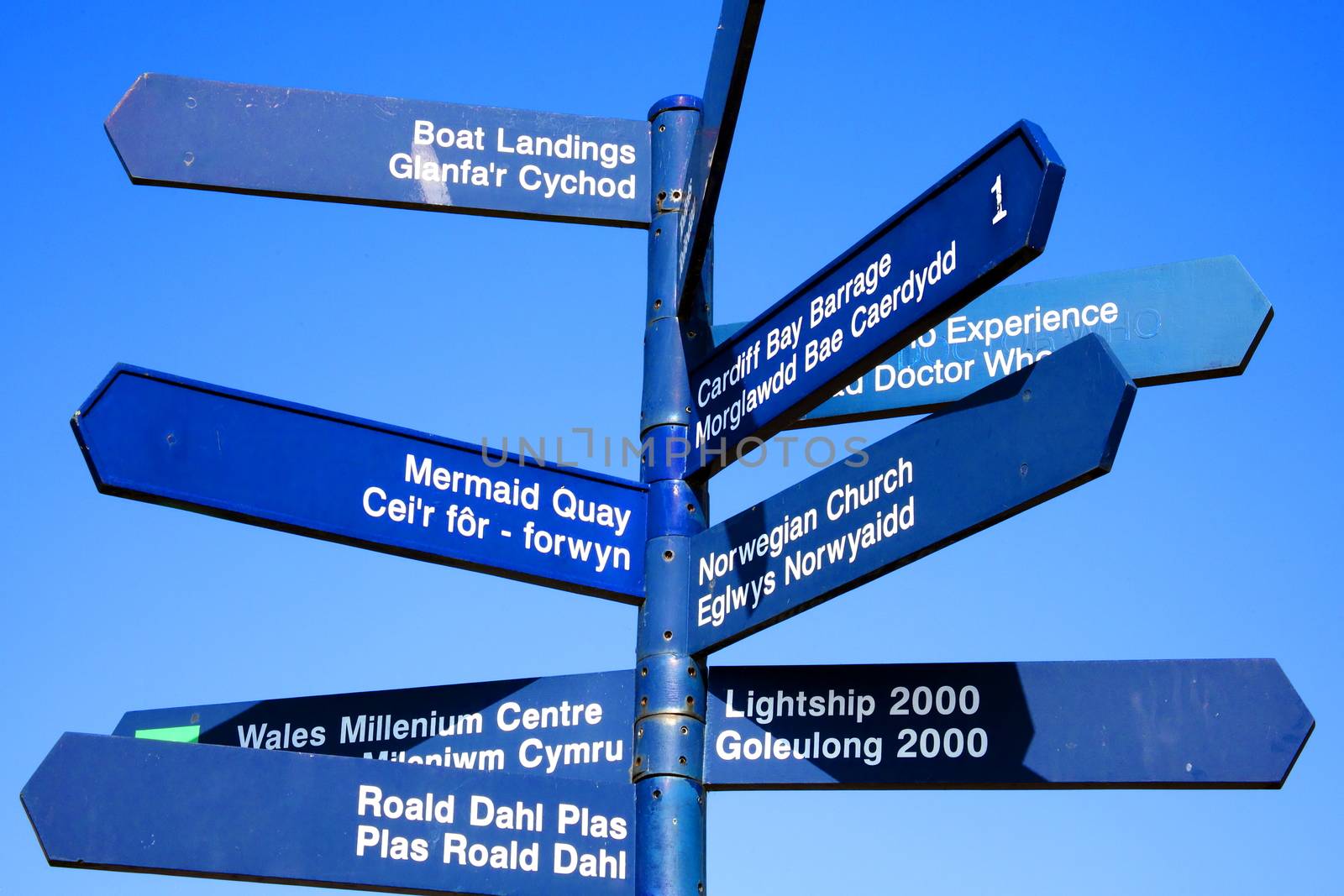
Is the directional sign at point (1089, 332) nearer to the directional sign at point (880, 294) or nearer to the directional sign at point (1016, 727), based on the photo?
the directional sign at point (880, 294)

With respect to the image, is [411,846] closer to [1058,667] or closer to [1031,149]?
[1058,667]

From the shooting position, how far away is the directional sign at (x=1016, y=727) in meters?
3.64

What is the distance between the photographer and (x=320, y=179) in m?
4.55

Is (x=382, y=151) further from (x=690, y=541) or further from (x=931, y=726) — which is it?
(x=931, y=726)

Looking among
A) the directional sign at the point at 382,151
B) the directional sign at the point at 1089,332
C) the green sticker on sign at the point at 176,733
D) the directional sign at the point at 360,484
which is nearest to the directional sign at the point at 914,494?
the directional sign at the point at 360,484

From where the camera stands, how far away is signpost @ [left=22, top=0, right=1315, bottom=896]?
11.4ft

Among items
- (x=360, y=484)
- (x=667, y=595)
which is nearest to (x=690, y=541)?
(x=667, y=595)

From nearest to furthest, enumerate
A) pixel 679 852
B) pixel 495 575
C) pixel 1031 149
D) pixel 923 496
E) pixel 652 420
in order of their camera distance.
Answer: pixel 1031 149, pixel 923 496, pixel 679 852, pixel 495 575, pixel 652 420

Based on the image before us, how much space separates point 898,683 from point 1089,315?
109cm

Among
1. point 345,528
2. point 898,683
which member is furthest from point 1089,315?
point 345,528

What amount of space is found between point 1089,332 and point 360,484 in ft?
6.02

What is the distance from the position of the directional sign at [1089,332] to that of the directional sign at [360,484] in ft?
2.21

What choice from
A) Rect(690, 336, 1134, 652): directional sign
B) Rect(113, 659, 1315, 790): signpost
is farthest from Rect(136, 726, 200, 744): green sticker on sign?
Rect(690, 336, 1134, 652): directional sign

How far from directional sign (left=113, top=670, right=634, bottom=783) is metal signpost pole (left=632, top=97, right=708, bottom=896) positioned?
103 millimetres
